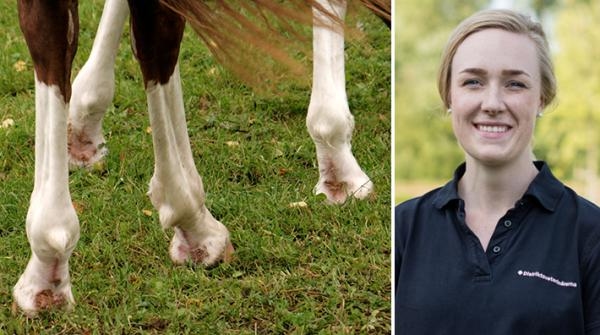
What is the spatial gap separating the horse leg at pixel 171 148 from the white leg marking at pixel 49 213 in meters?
0.39

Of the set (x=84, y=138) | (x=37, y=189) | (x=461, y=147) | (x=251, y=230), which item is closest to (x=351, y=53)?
(x=84, y=138)

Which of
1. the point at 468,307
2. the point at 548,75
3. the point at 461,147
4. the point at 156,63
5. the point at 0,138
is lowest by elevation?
the point at 0,138

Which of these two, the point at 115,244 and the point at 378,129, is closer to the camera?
the point at 115,244

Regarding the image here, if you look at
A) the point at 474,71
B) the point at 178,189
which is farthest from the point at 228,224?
the point at 474,71

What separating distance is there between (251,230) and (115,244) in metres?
0.48

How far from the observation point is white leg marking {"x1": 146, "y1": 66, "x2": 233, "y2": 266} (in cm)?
341

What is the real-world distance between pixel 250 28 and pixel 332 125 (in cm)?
134

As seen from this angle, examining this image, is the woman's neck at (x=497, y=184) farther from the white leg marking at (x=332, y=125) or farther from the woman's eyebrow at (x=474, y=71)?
the white leg marking at (x=332, y=125)

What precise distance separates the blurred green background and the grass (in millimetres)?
1364

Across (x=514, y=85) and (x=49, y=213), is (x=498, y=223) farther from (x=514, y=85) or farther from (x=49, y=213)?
(x=49, y=213)

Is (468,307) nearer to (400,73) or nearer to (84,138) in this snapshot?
(400,73)

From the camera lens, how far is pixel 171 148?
3441 mm

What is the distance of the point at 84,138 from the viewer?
4.53m

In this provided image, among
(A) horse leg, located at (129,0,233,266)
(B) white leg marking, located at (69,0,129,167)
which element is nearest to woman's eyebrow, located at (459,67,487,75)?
(A) horse leg, located at (129,0,233,266)
